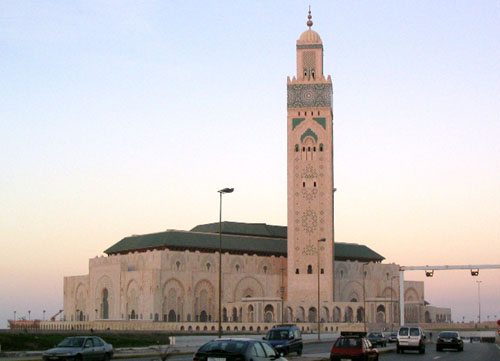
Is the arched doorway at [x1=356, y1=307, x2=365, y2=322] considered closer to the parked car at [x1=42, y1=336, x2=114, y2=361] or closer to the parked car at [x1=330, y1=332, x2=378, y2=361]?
the parked car at [x1=330, y1=332, x2=378, y2=361]

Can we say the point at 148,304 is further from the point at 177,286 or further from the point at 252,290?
the point at 252,290

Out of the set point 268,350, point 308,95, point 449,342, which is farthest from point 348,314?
point 268,350

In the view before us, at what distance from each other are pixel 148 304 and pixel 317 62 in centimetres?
4482

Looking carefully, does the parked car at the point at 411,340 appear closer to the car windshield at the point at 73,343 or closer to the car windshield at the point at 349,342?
the car windshield at the point at 349,342

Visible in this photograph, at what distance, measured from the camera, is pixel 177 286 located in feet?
364

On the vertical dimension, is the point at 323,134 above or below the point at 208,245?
above

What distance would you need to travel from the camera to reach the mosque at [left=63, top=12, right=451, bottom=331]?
10931 centimetres

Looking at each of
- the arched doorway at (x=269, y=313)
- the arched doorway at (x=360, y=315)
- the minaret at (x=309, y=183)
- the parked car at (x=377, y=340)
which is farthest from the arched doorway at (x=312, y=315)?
the parked car at (x=377, y=340)

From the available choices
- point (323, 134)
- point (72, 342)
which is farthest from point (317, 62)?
point (72, 342)

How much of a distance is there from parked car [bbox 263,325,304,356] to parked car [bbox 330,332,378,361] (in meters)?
8.60

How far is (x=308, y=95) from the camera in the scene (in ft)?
377

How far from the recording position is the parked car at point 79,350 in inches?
1147

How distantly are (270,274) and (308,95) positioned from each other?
3013cm

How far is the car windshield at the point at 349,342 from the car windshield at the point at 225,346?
11996 mm
